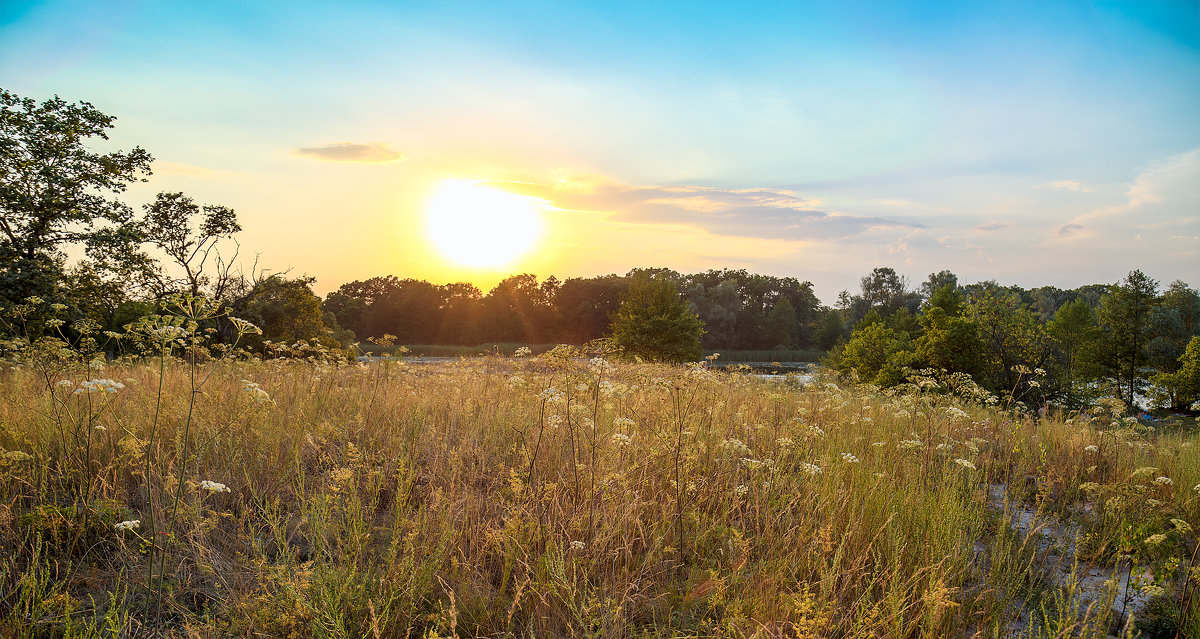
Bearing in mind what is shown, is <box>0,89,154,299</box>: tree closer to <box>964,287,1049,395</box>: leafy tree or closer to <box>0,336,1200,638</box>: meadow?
<box>0,336,1200,638</box>: meadow

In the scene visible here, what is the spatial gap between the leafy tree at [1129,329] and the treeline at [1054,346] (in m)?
0.04

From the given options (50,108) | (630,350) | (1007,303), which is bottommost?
(630,350)

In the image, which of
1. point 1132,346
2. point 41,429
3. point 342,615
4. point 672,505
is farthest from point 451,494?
point 1132,346

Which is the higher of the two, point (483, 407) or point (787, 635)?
point (483, 407)

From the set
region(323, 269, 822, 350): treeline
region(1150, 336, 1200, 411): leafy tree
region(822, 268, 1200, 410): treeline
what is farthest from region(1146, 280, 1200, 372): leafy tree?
region(323, 269, 822, 350): treeline

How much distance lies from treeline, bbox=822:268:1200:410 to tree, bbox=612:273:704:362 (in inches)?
336

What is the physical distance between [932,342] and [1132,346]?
61.2 ft

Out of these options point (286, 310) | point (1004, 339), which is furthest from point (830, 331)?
point (286, 310)

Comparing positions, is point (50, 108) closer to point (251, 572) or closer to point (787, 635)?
point (251, 572)

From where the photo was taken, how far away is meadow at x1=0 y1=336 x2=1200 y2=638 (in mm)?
2715

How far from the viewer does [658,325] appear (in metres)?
33.2

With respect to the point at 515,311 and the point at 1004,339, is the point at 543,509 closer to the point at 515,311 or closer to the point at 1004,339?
the point at 1004,339

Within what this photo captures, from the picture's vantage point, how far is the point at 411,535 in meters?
2.83

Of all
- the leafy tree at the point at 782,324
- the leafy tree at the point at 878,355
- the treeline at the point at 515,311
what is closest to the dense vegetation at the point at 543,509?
the leafy tree at the point at 878,355
